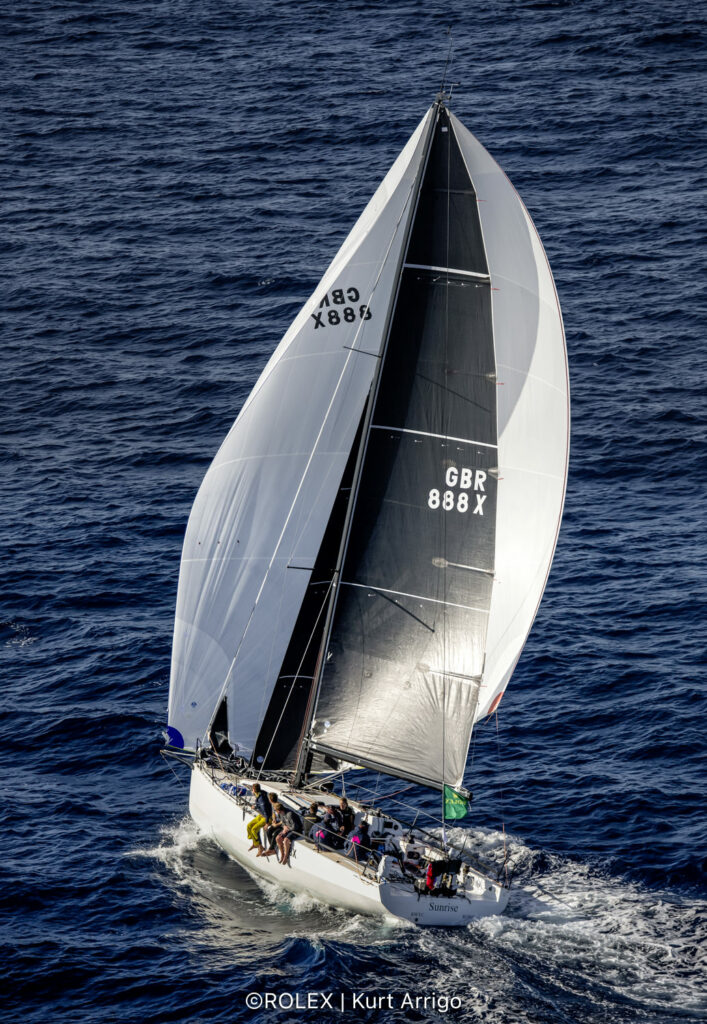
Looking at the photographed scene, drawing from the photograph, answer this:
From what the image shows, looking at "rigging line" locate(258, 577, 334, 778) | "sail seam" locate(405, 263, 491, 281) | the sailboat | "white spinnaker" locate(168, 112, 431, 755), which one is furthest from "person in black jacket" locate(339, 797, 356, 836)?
"sail seam" locate(405, 263, 491, 281)

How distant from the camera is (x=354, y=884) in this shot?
29.0 metres

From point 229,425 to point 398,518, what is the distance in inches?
983

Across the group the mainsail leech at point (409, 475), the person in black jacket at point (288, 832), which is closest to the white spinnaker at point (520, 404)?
the mainsail leech at point (409, 475)

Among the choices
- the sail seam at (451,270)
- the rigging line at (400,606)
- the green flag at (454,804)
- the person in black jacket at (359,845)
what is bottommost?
the person in black jacket at (359,845)

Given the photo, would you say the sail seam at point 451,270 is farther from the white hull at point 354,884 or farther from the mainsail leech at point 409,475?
the white hull at point 354,884

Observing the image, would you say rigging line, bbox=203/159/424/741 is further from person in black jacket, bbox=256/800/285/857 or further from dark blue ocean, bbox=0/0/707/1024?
dark blue ocean, bbox=0/0/707/1024

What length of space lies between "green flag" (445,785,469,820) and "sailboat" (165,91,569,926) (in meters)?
0.05

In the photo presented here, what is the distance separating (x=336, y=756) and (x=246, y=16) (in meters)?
80.4

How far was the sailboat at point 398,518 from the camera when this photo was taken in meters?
28.0

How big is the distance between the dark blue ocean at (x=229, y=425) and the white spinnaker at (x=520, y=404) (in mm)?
6967

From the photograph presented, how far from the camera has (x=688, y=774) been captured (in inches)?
1364

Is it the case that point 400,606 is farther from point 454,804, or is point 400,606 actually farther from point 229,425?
point 229,425

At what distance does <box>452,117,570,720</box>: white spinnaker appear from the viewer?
27562mm

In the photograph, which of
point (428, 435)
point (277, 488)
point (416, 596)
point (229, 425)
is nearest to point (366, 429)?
point (428, 435)
